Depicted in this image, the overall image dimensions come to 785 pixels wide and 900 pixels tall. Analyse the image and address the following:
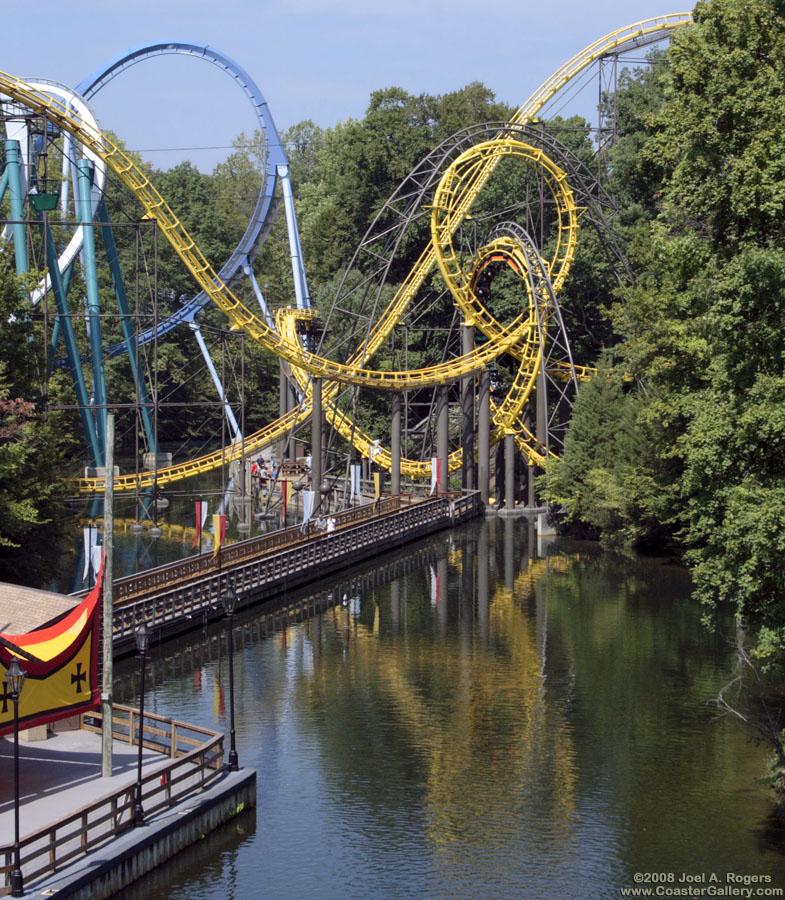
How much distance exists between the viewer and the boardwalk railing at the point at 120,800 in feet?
53.4

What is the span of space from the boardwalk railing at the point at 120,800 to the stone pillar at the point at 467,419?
3179 cm

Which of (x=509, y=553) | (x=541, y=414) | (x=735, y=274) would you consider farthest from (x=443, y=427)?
Result: (x=735, y=274)

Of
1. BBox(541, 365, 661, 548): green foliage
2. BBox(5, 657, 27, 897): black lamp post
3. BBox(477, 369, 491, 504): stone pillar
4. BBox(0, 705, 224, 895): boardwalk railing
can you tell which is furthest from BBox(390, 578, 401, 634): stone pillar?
BBox(5, 657, 27, 897): black lamp post

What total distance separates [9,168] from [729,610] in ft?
95.5

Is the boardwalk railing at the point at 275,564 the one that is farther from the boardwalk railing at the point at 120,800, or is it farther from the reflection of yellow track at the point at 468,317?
the boardwalk railing at the point at 120,800

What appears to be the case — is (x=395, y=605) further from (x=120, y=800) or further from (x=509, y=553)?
(x=120, y=800)

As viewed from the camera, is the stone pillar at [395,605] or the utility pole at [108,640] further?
the stone pillar at [395,605]

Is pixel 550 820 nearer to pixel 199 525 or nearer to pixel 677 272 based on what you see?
pixel 677 272

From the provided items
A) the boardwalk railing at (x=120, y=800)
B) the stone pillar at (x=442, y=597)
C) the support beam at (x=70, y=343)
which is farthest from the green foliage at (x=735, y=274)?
the support beam at (x=70, y=343)

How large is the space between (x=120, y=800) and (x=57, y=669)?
2.14 m

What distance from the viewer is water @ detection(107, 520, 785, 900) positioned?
18688 mm

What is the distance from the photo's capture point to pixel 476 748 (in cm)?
2386

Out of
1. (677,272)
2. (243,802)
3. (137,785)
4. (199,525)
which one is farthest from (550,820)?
(199,525)

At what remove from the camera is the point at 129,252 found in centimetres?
7669
